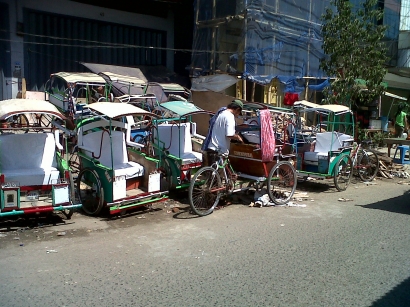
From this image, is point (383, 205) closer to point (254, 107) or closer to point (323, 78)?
point (254, 107)

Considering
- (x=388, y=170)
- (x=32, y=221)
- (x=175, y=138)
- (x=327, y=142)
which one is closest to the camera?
(x=32, y=221)

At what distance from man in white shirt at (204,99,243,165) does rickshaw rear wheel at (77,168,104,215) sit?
2.13 metres

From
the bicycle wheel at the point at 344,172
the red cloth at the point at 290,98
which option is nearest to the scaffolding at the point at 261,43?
the red cloth at the point at 290,98

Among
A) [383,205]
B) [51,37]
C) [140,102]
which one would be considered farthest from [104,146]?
[51,37]

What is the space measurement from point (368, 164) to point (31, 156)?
8363mm

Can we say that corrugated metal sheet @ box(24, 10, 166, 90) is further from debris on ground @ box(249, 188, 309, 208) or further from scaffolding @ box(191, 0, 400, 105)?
debris on ground @ box(249, 188, 309, 208)

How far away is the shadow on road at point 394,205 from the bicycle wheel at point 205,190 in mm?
3146

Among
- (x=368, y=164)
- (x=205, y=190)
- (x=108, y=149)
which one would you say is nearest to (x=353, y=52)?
(x=368, y=164)

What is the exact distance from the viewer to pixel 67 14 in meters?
15.6

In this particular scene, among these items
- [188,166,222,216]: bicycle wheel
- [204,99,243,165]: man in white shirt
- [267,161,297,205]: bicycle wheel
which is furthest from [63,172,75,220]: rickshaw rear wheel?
[267,161,297,205]: bicycle wheel

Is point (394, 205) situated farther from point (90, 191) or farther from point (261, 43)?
point (261, 43)

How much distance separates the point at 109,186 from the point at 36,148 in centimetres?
163

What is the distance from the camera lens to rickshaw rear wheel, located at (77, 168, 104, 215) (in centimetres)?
729

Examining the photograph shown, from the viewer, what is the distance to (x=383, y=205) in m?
8.80
